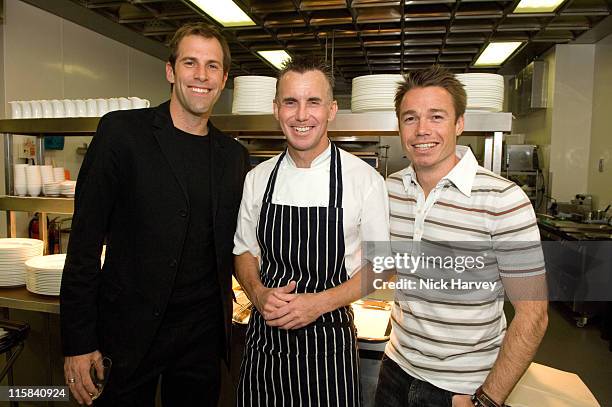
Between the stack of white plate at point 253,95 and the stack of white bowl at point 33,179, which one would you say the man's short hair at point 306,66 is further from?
the stack of white bowl at point 33,179

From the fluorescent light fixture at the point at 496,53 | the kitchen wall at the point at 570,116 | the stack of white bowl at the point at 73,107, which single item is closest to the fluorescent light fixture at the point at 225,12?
the stack of white bowl at the point at 73,107

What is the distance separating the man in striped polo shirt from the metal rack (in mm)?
404

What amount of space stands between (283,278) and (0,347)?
1520 mm

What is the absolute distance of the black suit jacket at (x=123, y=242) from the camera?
163cm

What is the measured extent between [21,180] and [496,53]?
588 centimetres

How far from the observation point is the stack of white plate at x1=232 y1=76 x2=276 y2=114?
2141 mm

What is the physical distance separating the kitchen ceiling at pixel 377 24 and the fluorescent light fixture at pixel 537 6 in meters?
0.07

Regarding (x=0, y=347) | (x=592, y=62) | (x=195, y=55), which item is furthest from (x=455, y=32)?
(x=0, y=347)

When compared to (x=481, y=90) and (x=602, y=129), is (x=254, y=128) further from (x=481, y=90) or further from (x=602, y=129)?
(x=602, y=129)

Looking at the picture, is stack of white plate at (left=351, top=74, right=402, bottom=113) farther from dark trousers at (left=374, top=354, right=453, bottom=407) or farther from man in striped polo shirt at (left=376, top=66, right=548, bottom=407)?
dark trousers at (left=374, top=354, right=453, bottom=407)

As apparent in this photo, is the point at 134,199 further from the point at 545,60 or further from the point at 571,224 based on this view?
the point at 545,60

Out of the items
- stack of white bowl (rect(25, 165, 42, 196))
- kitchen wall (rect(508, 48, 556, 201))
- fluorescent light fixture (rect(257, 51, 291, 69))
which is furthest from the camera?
kitchen wall (rect(508, 48, 556, 201))

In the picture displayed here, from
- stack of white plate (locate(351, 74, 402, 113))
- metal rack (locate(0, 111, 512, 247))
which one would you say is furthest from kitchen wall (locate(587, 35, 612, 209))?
stack of white plate (locate(351, 74, 402, 113))

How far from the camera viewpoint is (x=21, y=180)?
2.62 meters
